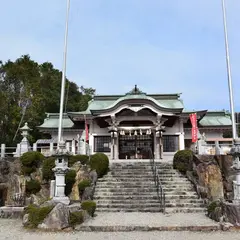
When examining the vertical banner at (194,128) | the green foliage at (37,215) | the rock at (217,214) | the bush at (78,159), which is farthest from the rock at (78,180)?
the vertical banner at (194,128)

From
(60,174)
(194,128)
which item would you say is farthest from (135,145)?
Answer: (60,174)

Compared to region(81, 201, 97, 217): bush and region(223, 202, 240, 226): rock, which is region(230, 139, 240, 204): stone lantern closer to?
region(223, 202, 240, 226): rock

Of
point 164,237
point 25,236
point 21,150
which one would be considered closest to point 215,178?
point 164,237

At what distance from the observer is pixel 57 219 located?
31.9ft

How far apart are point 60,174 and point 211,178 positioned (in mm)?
8174

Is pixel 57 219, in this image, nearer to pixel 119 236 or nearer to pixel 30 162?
pixel 119 236

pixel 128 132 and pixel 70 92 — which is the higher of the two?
pixel 70 92

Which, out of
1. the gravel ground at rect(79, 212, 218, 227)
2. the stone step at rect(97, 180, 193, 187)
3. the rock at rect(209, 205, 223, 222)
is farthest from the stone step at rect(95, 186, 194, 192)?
the rock at rect(209, 205, 223, 222)

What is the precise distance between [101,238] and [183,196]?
21.7 feet

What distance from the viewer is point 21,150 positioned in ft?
62.7

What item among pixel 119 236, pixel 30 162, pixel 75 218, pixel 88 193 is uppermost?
pixel 30 162

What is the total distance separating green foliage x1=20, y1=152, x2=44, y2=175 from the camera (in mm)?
16531

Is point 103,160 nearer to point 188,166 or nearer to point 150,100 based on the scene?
point 188,166

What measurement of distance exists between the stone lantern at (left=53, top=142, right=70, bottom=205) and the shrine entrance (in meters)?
13.3
